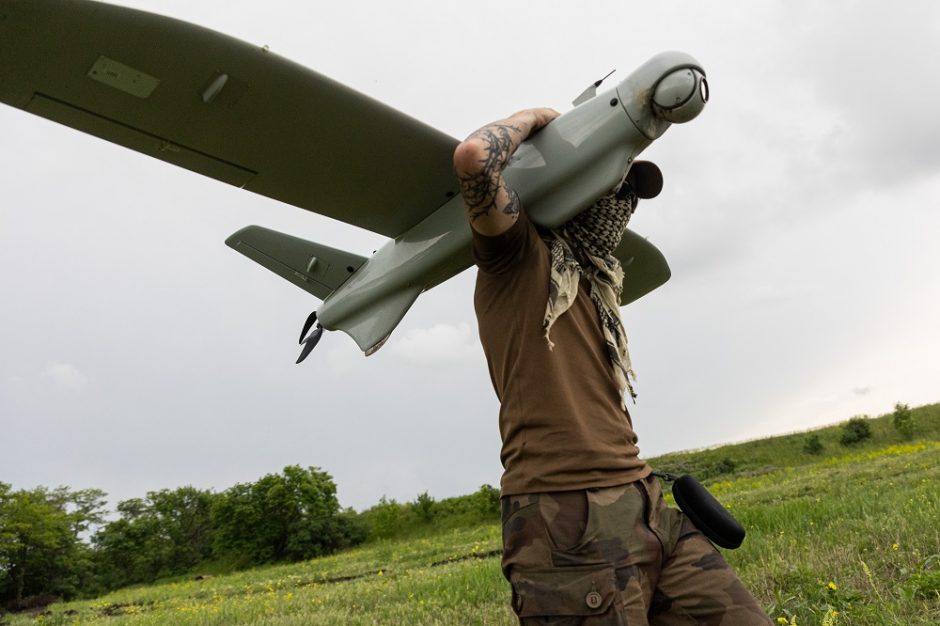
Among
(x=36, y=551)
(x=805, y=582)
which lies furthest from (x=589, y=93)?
(x=36, y=551)

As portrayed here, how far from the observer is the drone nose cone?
2496 millimetres

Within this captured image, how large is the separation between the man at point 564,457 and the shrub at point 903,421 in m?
30.3

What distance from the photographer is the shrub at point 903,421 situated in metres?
26.8

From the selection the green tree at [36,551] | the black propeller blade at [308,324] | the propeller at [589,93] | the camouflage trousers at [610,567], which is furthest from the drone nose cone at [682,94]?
the green tree at [36,551]

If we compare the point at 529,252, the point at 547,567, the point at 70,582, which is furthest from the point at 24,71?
the point at 70,582

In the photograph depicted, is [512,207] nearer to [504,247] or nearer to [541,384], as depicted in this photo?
[504,247]

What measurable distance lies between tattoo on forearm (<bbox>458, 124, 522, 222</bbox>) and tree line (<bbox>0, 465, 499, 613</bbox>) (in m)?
24.8

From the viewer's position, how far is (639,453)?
2.44 metres

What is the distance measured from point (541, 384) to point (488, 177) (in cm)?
75

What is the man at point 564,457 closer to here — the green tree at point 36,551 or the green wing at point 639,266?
Result: the green wing at point 639,266

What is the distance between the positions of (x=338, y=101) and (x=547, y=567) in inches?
92.0

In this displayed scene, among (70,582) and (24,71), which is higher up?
(24,71)

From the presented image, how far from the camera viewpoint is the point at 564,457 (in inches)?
85.5

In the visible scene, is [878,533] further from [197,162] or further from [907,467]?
[907,467]
